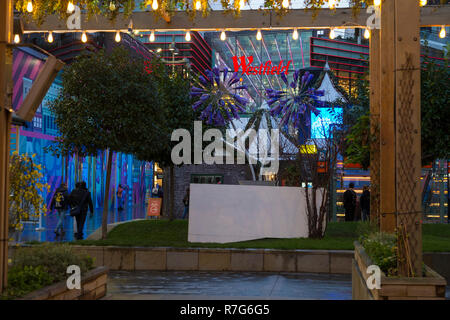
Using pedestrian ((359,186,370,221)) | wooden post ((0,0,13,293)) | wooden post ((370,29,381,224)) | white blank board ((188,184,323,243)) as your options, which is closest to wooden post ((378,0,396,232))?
wooden post ((370,29,381,224))

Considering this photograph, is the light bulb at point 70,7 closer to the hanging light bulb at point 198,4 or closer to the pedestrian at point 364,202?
the hanging light bulb at point 198,4

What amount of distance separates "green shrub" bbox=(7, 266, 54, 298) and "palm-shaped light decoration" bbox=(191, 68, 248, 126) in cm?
1679

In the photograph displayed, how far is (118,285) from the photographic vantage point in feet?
35.0

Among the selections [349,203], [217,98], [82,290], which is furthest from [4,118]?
[217,98]

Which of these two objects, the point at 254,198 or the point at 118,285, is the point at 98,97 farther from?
the point at 118,285

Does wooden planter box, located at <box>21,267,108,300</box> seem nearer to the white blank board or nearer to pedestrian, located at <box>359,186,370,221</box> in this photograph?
the white blank board

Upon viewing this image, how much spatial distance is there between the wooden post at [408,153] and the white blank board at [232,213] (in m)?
8.66

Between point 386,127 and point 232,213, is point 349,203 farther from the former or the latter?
point 386,127

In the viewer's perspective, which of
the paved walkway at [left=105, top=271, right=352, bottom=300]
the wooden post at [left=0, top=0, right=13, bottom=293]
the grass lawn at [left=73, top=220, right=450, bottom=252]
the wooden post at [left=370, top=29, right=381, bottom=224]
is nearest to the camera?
the wooden post at [left=0, top=0, right=13, bottom=293]

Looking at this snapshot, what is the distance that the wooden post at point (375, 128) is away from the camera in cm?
1041

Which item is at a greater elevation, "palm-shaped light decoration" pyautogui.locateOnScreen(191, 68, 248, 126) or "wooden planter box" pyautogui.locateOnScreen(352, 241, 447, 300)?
"palm-shaped light decoration" pyautogui.locateOnScreen(191, 68, 248, 126)

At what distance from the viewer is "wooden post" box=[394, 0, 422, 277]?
21.0 ft

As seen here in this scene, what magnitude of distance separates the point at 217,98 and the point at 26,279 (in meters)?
18.2

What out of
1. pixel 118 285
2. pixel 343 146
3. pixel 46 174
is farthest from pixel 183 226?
pixel 46 174
